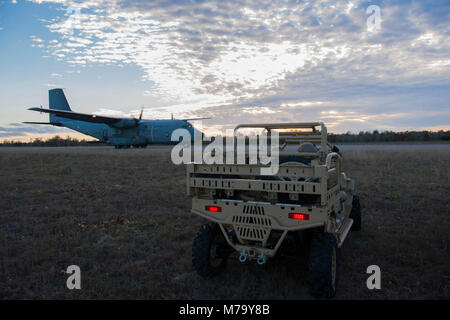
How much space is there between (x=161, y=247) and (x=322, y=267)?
111 inches

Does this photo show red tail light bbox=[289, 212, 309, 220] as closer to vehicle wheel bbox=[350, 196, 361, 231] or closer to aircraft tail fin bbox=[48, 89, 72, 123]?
vehicle wheel bbox=[350, 196, 361, 231]

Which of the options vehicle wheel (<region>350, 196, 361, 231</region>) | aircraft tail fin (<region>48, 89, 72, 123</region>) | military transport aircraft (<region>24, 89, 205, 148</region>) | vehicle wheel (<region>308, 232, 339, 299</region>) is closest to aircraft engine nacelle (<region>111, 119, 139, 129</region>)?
military transport aircraft (<region>24, 89, 205, 148</region>)

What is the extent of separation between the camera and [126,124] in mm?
30594

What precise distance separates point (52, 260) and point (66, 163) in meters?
13.4

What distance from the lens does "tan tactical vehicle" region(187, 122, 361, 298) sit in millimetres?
3344

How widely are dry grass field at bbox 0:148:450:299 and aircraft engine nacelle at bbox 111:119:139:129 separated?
20.4m

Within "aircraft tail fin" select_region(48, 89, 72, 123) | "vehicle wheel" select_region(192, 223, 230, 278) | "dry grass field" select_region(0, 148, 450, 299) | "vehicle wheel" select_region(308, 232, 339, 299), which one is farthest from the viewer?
"aircraft tail fin" select_region(48, 89, 72, 123)

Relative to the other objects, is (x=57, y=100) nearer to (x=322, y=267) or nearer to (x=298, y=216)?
(x=298, y=216)

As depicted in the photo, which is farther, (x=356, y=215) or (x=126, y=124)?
(x=126, y=124)

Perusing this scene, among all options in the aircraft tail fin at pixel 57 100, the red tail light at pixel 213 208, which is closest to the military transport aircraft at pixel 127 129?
the aircraft tail fin at pixel 57 100

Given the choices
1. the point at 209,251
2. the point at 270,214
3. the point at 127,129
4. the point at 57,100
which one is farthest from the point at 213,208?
the point at 57,100

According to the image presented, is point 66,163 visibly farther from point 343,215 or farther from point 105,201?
point 343,215

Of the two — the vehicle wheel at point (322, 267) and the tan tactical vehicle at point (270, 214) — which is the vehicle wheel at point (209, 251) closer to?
the tan tactical vehicle at point (270, 214)

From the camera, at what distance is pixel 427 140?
40.3 m
